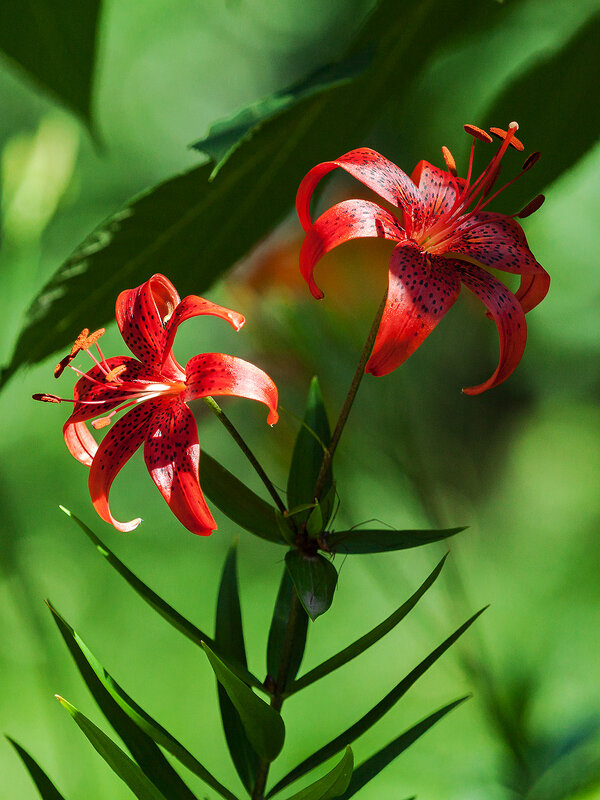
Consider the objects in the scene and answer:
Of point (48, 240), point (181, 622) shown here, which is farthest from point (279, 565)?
point (181, 622)

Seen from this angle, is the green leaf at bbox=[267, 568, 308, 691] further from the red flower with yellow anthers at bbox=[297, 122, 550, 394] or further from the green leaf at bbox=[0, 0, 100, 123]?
the green leaf at bbox=[0, 0, 100, 123]

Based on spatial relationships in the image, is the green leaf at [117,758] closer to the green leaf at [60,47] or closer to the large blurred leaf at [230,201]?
the large blurred leaf at [230,201]

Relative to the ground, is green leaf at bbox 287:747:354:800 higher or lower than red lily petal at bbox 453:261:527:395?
lower

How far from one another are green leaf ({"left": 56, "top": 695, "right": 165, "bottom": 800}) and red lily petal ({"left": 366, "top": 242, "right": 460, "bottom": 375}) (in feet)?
0.44

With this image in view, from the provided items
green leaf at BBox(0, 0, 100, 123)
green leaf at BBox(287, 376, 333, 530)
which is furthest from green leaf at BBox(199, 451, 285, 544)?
green leaf at BBox(0, 0, 100, 123)

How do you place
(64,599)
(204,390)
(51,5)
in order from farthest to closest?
(64,599) < (51,5) < (204,390)

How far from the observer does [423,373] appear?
672 mm

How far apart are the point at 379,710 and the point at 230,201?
0.20 m

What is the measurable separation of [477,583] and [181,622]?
18.3 inches

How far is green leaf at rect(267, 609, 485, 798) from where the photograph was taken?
24 cm

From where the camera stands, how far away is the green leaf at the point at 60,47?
11.9 inches

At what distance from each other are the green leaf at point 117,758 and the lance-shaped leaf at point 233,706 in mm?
50

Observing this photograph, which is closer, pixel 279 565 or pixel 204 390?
pixel 204 390

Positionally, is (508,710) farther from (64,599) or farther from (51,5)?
(51,5)
